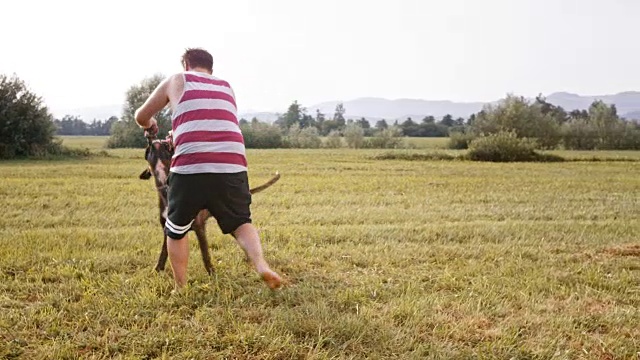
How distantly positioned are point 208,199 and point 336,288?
1459 mm

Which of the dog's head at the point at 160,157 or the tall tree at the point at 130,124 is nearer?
the dog's head at the point at 160,157

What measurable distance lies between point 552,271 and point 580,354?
2.09m

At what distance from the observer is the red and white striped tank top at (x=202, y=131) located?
4.11 m

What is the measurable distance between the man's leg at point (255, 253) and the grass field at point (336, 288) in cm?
22

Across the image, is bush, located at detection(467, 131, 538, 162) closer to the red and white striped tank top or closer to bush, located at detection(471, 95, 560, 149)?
bush, located at detection(471, 95, 560, 149)

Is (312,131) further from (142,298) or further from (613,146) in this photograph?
(142,298)

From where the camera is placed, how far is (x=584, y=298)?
4590mm

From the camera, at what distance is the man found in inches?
162

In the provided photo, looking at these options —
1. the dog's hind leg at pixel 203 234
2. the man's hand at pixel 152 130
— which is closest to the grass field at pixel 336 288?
the dog's hind leg at pixel 203 234

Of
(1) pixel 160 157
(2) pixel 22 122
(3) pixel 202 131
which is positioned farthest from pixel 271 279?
(2) pixel 22 122

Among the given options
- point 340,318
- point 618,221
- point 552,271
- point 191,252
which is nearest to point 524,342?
point 340,318

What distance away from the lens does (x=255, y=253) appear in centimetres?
423

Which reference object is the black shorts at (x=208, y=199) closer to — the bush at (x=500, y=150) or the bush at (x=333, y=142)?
the bush at (x=500, y=150)

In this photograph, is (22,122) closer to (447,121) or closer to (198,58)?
(198,58)
